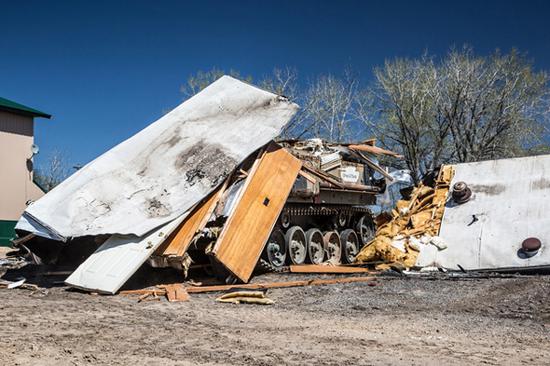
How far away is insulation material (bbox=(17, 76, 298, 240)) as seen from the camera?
11062 mm

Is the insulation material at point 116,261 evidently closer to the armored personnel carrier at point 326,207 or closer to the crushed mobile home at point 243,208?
the crushed mobile home at point 243,208

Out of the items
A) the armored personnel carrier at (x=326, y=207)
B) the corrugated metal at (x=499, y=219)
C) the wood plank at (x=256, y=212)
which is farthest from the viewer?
the armored personnel carrier at (x=326, y=207)

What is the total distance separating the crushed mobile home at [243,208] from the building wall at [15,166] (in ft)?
30.6

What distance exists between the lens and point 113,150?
13.1 metres

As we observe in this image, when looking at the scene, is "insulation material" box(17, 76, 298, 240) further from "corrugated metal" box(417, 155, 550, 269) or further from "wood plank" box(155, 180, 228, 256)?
"corrugated metal" box(417, 155, 550, 269)

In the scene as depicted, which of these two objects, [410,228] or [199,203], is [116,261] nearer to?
[199,203]

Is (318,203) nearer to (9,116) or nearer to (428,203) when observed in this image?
(428,203)

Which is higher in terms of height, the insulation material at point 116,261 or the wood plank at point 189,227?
the wood plank at point 189,227

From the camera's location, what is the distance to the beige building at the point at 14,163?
812 inches

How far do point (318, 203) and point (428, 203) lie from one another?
9.22ft

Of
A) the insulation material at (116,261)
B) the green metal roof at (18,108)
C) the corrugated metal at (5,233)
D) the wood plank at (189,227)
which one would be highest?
the green metal roof at (18,108)

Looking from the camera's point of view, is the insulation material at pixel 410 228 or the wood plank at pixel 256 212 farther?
the insulation material at pixel 410 228

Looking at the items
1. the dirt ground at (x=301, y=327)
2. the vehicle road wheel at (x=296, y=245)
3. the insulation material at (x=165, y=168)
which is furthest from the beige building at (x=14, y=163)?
the dirt ground at (x=301, y=327)

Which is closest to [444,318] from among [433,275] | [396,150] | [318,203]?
[433,275]
